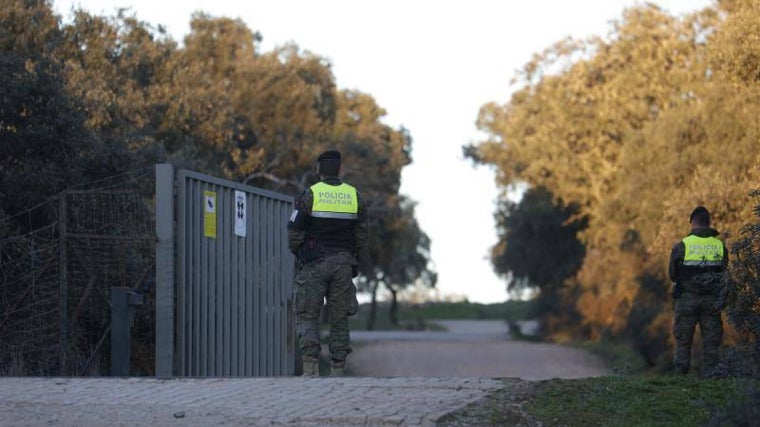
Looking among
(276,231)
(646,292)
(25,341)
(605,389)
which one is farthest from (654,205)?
(605,389)

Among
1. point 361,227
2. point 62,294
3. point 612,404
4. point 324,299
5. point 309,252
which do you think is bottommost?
point 612,404

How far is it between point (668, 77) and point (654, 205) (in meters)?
9.90

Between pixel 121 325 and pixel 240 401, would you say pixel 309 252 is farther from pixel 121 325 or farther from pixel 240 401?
pixel 121 325

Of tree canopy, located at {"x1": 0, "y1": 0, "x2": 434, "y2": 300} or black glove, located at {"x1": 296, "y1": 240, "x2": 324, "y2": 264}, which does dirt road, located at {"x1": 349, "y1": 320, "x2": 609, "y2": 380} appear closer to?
tree canopy, located at {"x1": 0, "y1": 0, "x2": 434, "y2": 300}

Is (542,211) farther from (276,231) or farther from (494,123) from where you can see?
(276,231)

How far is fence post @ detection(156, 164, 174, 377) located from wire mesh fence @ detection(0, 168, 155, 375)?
1.10 m

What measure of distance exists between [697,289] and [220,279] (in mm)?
5394

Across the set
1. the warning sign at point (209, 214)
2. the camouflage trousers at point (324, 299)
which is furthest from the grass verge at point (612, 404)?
the warning sign at point (209, 214)

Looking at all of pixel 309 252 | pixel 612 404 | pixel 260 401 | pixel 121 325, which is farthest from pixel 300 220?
pixel 612 404

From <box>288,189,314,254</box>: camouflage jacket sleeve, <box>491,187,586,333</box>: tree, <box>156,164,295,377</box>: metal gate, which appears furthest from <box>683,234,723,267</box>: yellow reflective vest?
<box>491,187,586,333</box>: tree

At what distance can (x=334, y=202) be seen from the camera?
11320mm

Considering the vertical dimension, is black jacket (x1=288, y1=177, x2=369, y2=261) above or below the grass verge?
above

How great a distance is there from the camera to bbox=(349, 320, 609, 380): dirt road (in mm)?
27484

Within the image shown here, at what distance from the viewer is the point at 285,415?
27.7 ft
